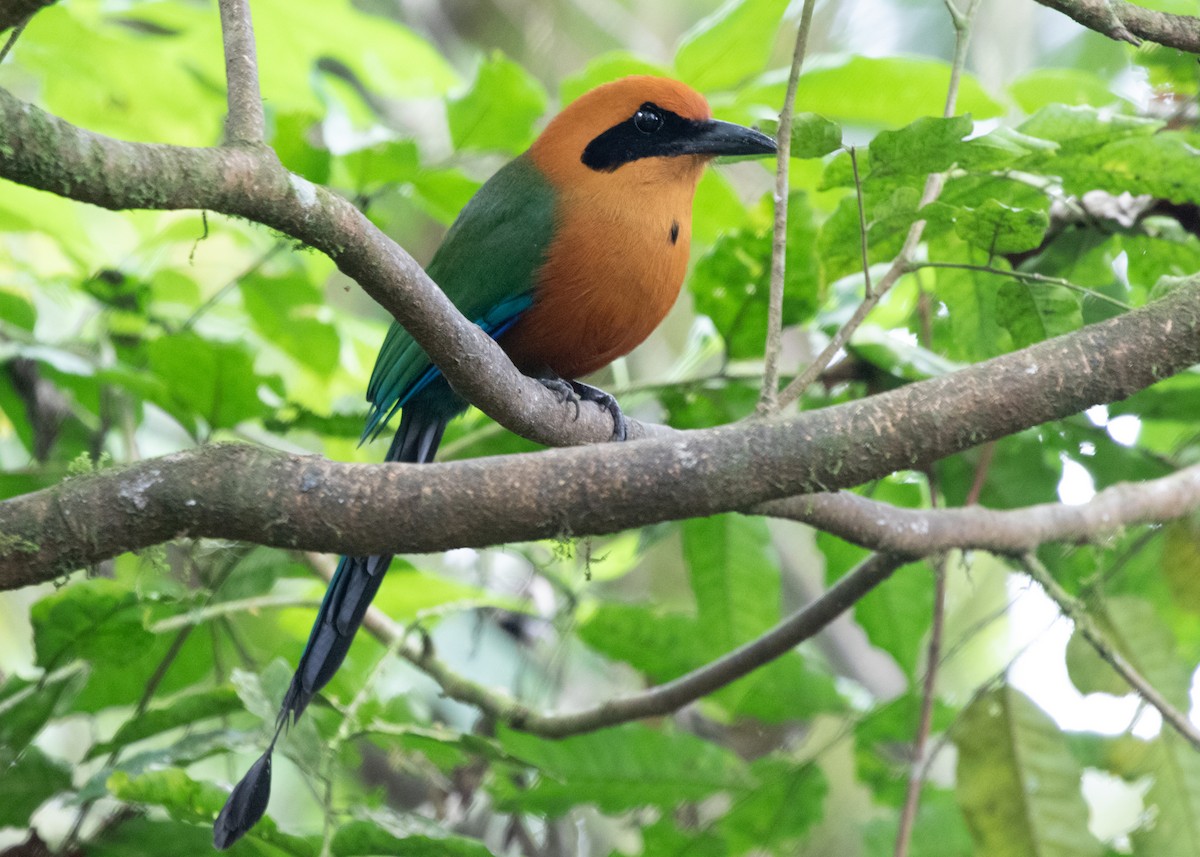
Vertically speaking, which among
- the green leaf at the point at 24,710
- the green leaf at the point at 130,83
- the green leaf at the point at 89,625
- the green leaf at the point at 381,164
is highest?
the green leaf at the point at 130,83

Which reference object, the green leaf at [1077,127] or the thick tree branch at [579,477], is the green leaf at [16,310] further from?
the green leaf at [1077,127]

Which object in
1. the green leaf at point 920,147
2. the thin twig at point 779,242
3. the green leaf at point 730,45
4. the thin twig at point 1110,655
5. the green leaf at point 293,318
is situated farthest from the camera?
the green leaf at point 293,318

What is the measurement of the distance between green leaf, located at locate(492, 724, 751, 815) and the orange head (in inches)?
51.6

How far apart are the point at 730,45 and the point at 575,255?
2.05 feet

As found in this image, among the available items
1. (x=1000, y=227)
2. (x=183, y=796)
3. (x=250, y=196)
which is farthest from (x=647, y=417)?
(x=250, y=196)

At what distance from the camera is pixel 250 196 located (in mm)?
1499

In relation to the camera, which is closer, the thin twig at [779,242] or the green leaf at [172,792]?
the thin twig at [779,242]

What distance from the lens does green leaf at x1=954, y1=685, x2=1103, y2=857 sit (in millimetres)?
2492

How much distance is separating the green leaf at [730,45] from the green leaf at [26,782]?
2.08 m

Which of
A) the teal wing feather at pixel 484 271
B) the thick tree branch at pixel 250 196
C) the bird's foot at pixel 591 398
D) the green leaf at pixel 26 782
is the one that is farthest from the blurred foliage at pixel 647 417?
the thick tree branch at pixel 250 196

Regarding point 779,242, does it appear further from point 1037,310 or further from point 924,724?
point 924,724

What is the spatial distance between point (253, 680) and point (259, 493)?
74cm

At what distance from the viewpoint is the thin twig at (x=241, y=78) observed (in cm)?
157

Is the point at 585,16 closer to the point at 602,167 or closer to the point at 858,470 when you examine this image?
the point at 602,167
